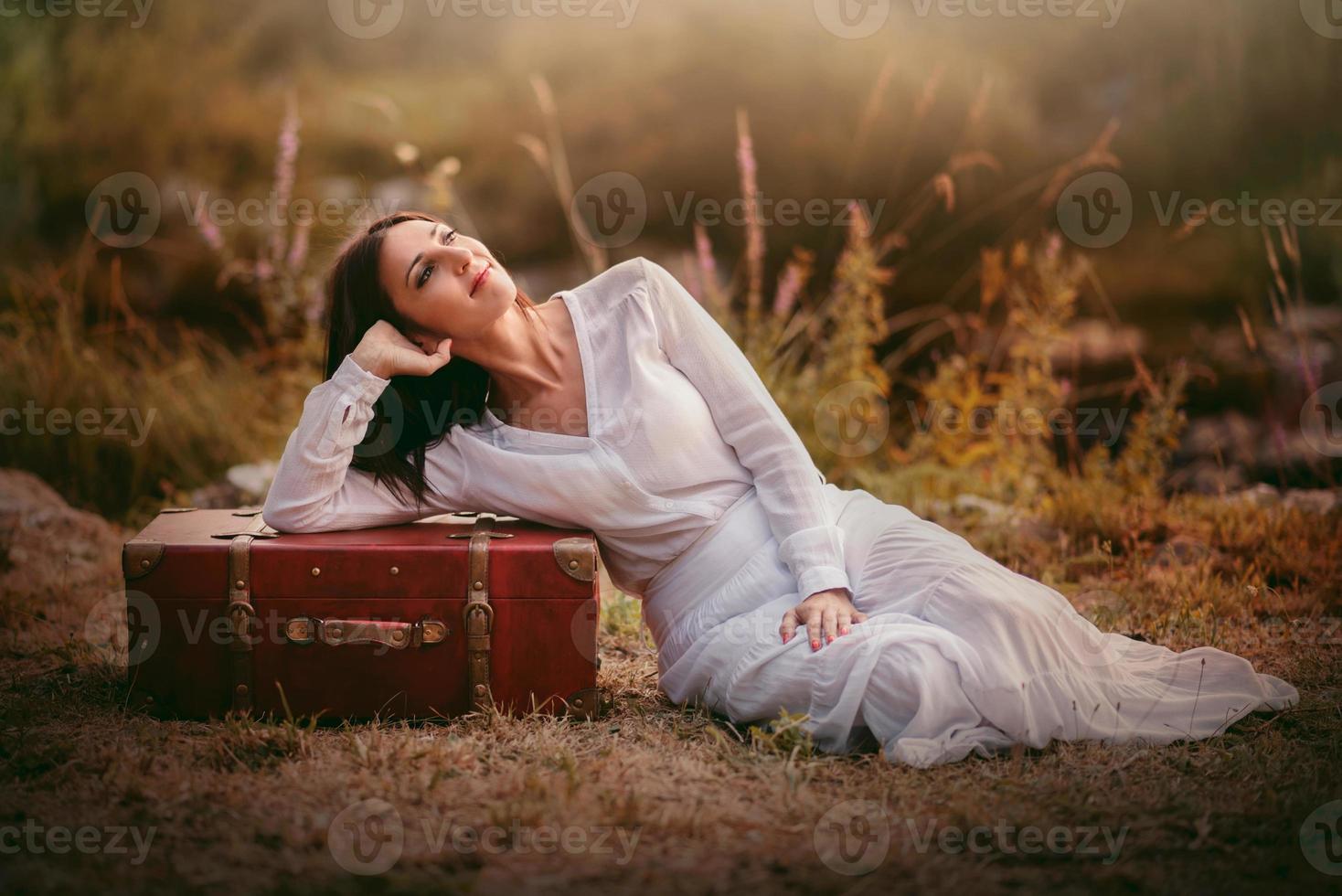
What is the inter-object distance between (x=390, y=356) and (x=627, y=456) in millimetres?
565

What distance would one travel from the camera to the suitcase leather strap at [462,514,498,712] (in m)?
2.35

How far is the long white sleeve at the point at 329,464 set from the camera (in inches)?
94.0

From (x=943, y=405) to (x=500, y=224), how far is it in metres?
3.06

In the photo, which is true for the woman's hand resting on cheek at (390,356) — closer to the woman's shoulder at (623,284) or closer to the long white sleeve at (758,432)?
the woman's shoulder at (623,284)

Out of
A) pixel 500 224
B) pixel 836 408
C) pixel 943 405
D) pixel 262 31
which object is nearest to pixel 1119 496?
pixel 943 405

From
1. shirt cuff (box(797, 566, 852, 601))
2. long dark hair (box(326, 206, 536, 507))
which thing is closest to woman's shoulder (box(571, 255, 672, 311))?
long dark hair (box(326, 206, 536, 507))

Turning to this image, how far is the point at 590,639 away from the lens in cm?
238

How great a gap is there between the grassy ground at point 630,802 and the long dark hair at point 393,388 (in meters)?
0.59

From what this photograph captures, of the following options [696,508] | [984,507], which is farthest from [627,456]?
[984,507]

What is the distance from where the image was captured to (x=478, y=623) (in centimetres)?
236

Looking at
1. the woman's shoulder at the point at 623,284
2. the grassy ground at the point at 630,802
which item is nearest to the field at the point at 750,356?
the grassy ground at the point at 630,802

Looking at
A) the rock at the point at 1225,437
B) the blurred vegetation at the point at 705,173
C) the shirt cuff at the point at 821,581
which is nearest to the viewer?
the shirt cuff at the point at 821,581

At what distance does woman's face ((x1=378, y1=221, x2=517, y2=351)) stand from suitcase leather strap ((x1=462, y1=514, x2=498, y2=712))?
19.1 inches

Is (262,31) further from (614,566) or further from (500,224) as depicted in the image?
(614,566)
